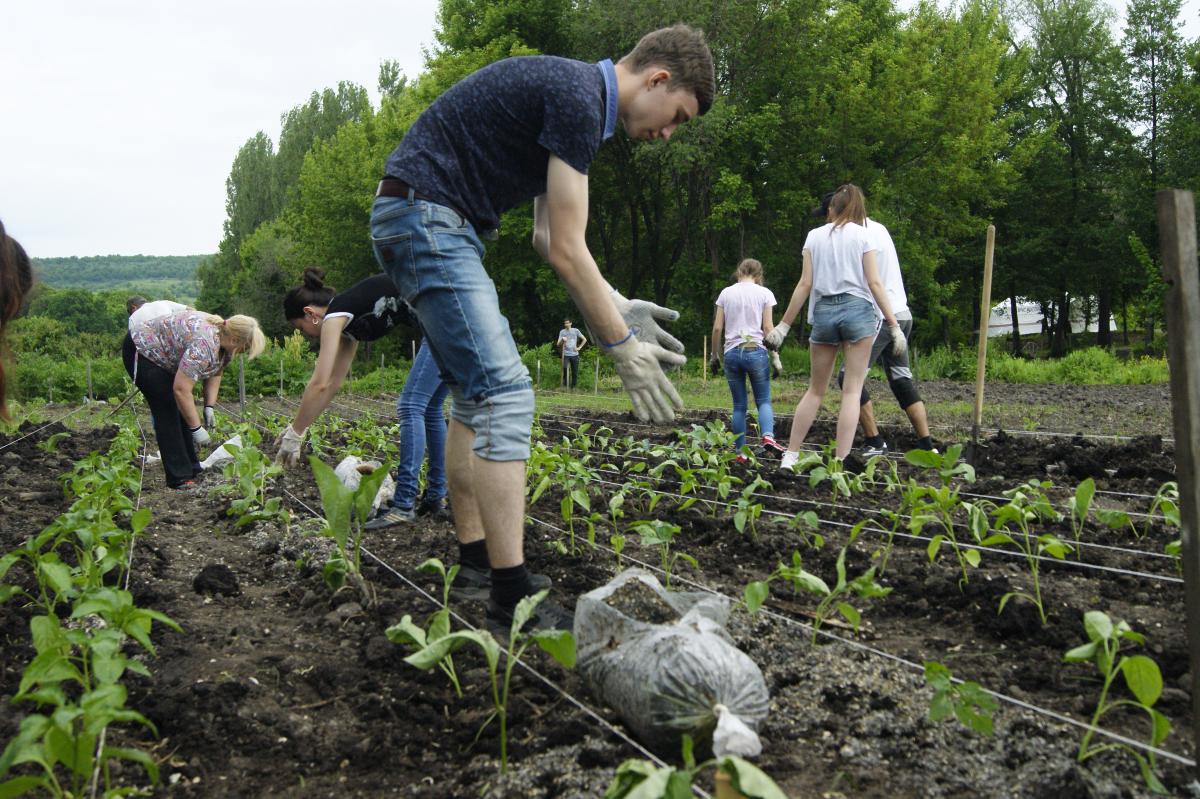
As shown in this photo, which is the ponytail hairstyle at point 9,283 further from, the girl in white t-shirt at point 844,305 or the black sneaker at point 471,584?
the girl in white t-shirt at point 844,305

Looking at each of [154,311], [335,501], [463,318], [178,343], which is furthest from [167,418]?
[463,318]

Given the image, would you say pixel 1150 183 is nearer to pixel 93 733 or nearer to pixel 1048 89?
pixel 1048 89

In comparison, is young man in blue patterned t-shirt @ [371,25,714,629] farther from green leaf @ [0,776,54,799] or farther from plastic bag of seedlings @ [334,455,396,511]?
plastic bag of seedlings @ [334,455,396,511]

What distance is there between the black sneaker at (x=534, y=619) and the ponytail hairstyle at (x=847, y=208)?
3292mm

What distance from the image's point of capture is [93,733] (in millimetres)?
1574

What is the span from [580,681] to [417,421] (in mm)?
2105

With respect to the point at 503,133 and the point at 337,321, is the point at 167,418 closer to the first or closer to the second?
the point at 337,321

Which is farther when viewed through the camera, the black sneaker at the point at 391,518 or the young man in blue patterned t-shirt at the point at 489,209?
the black sneaker at the point at 391,518

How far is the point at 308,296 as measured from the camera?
477cm

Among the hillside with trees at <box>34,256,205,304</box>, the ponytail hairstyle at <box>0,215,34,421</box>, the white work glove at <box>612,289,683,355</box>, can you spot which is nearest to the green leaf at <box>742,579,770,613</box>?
the white work glove at <box>612,289,683,355</box>

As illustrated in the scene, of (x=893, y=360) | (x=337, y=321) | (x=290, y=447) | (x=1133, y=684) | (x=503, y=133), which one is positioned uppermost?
(x=503, y=133)

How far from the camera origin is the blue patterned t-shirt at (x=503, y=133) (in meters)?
2.42

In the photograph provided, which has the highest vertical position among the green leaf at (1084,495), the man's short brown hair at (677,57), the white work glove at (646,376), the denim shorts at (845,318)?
the man's short brown hair at (677,57)

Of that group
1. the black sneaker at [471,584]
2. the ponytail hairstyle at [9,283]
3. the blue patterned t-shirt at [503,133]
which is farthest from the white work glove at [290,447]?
the blue patterned t-shirt at [503,133]
